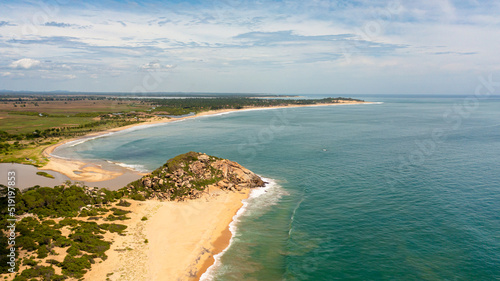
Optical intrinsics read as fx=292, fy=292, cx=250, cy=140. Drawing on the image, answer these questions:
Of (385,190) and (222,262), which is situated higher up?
(385,190)

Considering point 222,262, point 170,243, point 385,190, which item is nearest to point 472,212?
point 385,190

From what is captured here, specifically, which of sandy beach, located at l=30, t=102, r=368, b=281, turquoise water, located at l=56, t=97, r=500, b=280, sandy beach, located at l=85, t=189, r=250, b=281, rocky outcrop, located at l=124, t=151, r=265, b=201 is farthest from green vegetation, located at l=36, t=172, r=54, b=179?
sandy beach, located at l=85, t=189, r=250, b=281

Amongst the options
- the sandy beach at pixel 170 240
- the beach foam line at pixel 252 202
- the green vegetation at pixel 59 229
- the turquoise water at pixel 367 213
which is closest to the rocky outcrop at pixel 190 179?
the beach foam line at pixel 252 202

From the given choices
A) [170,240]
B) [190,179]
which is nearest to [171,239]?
[170,240]

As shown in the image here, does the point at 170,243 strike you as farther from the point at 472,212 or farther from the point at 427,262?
the point at 472,212

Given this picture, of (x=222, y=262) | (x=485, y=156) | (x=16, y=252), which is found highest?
(x=485, y=156)

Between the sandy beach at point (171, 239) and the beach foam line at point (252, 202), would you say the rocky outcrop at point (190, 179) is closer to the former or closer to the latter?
the sandy beach at point (171, 239)
